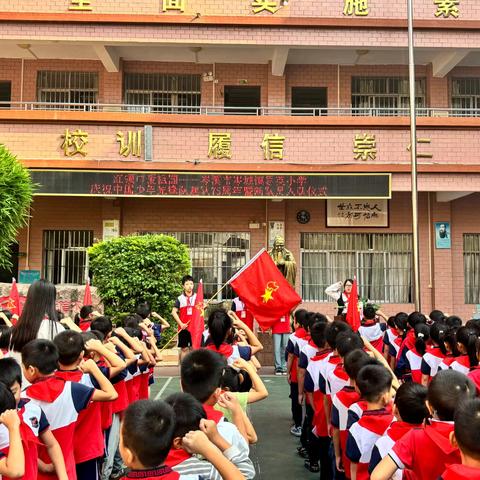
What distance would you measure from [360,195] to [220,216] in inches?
Answer: 131

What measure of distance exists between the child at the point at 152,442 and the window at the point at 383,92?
42.3 feet

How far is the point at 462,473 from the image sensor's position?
6.14 ft

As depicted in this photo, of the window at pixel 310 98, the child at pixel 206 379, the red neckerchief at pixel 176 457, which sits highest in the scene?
the window at pixel 310 98

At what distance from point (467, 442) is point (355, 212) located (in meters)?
11.3

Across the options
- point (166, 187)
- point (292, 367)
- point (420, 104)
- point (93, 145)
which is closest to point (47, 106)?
point (93, 145)

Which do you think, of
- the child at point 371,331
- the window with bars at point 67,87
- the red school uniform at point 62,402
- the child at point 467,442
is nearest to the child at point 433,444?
the child at point 467,442

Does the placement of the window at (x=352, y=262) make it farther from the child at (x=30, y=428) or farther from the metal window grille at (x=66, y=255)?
the child at (x=30, y=428)

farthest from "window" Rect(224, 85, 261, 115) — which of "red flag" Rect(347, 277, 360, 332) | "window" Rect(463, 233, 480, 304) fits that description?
"red flag" Rect(347, 277, 360, 332)

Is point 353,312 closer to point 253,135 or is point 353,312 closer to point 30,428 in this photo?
point 30,428

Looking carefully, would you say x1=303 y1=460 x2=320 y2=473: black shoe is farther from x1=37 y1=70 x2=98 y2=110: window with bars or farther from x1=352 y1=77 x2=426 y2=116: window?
x1=37 y1=70 x2=98 y2=110: window with bars

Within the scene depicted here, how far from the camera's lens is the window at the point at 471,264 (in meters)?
13.4

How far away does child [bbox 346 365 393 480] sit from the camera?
2.84 m

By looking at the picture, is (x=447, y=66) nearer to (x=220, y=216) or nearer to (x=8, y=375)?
(x=220, y=216)

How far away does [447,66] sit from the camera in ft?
42.8
